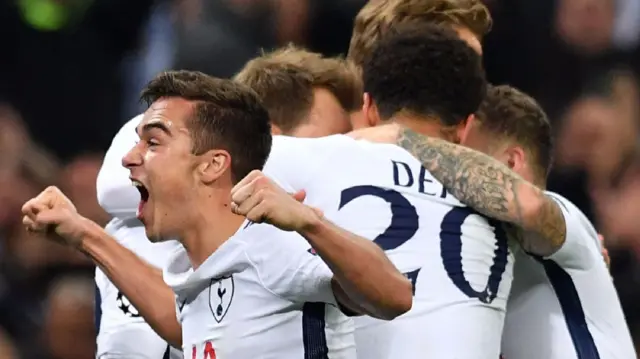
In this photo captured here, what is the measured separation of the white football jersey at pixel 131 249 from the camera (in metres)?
3.31

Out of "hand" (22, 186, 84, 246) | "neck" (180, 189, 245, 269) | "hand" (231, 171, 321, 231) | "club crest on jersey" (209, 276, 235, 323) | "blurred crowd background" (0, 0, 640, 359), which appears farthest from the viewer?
"blurred crowd background" (0, 0, 640, 359)

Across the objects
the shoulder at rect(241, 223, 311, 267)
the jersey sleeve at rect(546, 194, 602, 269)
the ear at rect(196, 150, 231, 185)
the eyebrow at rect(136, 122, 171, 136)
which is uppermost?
the eyebrow at rect(136, 122, 171, 136)

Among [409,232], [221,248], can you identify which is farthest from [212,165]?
[409,232]

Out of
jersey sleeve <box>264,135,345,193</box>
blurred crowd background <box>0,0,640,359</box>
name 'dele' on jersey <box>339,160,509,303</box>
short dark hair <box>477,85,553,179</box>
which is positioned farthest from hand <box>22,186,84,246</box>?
blurred crowd background <box>0,0,640,359</box>

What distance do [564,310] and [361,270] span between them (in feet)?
3.63

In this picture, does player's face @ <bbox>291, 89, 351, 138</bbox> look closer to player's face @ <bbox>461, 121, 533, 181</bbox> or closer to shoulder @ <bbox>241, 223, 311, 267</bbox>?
player's face @ <bbox>461, 121, 533, 181</bbox>

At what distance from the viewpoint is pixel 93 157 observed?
5598 mm

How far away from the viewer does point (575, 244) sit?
3205 millimetres

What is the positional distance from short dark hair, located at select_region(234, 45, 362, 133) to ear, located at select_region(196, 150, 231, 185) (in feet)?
2.51

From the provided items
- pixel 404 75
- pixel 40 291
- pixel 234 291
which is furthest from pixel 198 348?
pixel 40 291

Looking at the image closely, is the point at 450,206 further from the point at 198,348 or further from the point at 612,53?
the point at 612,53

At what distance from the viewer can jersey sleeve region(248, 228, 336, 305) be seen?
248cm

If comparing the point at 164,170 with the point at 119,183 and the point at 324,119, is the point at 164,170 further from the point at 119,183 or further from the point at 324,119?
the point at 324,119

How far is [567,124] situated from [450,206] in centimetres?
253
